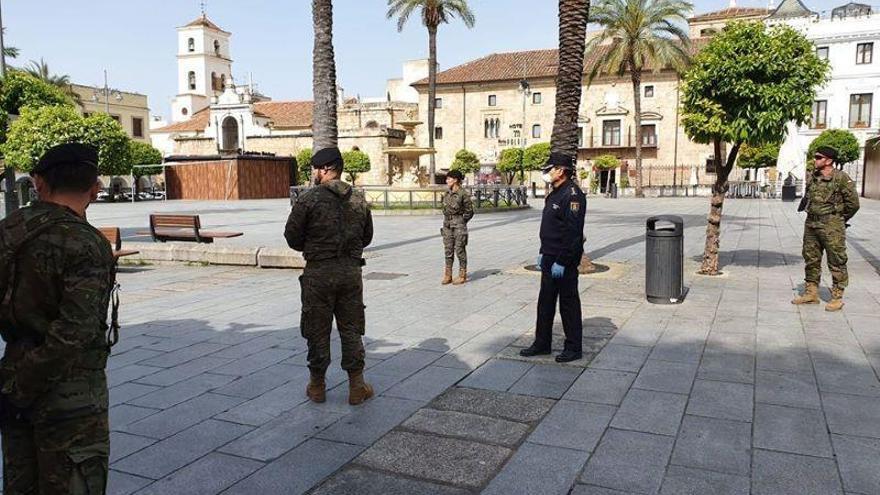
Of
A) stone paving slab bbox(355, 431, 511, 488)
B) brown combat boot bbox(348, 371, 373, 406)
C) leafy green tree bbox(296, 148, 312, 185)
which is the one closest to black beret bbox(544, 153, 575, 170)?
brown combat boot bbox(348, 371, 373, 406)

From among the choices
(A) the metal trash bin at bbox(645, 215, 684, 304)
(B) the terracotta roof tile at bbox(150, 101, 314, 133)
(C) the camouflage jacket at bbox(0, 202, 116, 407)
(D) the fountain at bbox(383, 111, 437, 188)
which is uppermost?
(B) the terracotta roof tile at bbox(150, 101, 314, 133)

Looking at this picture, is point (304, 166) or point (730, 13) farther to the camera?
point (730, 13)

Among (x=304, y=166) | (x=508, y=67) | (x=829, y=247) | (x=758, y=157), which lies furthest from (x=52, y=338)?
(x=508, y=67)

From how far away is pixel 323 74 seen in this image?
42.6 feet

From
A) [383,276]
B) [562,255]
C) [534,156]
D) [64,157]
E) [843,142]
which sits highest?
[843,142]

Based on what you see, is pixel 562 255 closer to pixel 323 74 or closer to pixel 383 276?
pixel 383 276

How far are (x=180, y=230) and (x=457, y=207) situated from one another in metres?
6.58

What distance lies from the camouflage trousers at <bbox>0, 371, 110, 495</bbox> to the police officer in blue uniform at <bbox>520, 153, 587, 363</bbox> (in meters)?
3.74

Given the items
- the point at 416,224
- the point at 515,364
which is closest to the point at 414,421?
the point at 515,364

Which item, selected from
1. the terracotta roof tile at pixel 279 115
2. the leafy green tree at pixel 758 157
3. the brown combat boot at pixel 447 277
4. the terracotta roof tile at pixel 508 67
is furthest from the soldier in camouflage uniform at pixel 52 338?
the terracotta roof tile at pixel 279 115

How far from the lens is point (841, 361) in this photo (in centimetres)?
545

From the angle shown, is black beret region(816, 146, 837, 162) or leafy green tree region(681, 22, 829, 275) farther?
leafy green tree region(681, 22, 829, 275)

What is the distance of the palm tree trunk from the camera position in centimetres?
1030

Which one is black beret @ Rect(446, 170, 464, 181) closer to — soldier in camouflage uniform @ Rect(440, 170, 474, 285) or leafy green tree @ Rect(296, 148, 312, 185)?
soldier in camouflage uniform @ Rect(440, 170, 474, 285)
